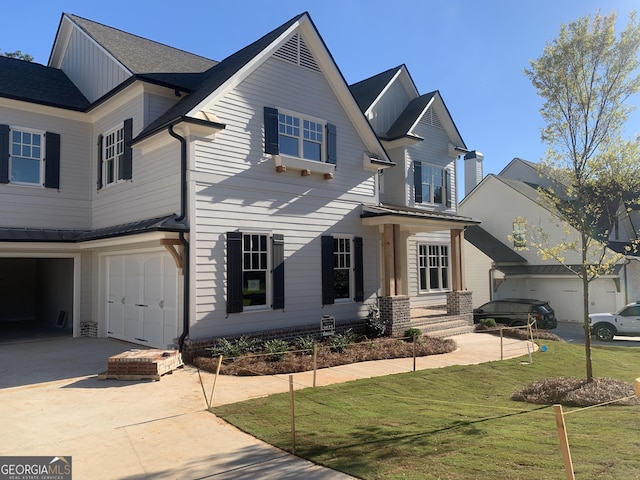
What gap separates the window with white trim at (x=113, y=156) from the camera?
1425cm

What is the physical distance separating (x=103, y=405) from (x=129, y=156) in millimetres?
8139

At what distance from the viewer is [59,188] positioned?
1466cm

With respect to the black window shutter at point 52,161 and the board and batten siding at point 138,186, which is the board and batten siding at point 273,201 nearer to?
the board and batten siding at point 138,186

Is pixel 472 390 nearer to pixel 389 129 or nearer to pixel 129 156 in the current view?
pixel 129 156

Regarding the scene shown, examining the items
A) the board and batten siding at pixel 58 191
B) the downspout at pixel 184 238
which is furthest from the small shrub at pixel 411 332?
the board and batten siding at pixel 58 191

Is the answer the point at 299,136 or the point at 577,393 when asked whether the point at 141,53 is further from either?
the point at 577,393

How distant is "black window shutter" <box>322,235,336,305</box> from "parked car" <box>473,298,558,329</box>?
9567 mm

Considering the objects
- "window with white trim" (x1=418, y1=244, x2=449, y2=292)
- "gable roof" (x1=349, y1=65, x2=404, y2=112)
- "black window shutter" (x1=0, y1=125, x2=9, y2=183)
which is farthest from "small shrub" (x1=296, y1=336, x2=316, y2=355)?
"gable roof" (x1=349, y1=65, x2=404, y2=112)

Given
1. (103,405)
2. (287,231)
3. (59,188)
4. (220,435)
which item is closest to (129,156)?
(59,188)

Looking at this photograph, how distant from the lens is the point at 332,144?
49.1 ft

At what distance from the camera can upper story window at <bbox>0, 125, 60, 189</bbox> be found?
1367 cm

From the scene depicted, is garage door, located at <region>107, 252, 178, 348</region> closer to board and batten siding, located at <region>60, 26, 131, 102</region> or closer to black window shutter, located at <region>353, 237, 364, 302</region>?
board and batten siding, located at <region>60, 26, 131, 102</region>

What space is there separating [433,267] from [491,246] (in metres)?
9.19

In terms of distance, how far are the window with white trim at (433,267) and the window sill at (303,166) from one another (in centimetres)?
751
